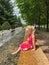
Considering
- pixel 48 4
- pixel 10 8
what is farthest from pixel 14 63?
pixel 10 8

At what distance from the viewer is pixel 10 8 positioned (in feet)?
224

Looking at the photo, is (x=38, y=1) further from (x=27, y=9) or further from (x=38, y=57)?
(x=38, y=57)

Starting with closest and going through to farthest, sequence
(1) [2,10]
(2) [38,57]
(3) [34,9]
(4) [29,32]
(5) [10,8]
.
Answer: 1. (4) [29,32]
2. (2) [38,57]
3. (3) [34,9]
4. (1) [2,10]
5. (5) [10,8]

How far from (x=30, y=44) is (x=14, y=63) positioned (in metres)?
1.02

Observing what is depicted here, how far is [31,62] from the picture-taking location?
863cm

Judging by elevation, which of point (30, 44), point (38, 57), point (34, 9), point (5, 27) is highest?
point (30, 44)

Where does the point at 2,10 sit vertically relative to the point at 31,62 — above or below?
below

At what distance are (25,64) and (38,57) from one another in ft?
4.01

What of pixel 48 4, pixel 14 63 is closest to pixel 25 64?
pixel 14 63

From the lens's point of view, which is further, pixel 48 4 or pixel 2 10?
pixel 2 10

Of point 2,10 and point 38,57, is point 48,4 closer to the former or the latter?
point 2,10

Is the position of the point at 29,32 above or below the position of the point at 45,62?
above

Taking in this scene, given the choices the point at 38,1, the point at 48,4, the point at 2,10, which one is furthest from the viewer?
the point at 2,10

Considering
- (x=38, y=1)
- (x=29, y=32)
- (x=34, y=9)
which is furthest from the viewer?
(x=34, y=9)
